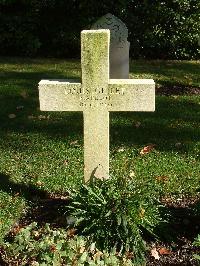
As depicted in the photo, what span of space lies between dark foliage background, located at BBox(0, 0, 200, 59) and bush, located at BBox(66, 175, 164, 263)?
1157cm

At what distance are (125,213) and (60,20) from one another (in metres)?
12.7

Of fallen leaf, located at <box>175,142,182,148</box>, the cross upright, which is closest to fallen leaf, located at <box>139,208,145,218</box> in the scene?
the cross upright

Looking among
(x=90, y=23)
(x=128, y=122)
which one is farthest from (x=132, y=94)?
(x=90, y=23)

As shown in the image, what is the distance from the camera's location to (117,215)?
165 inches

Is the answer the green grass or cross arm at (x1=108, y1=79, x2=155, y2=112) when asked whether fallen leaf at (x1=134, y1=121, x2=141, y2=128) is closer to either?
the green grass

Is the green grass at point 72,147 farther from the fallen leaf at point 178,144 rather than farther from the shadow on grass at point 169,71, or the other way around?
the shadow on grass at point 169,71

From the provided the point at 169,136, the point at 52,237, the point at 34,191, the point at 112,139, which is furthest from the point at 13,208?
the point at 169,136

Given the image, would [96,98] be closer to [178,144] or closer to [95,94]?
[95,94]

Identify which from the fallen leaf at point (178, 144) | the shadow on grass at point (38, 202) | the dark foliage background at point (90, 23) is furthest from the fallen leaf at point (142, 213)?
the dark foliage background at point (90, 23)

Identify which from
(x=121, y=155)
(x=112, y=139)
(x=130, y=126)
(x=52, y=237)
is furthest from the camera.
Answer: (x=130, y=126)

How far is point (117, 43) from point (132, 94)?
250 inches

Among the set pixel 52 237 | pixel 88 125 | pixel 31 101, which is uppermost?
pixel 88 125

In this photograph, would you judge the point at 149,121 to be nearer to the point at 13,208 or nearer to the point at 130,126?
the point at 130,126

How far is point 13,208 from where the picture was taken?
5.16 metres
